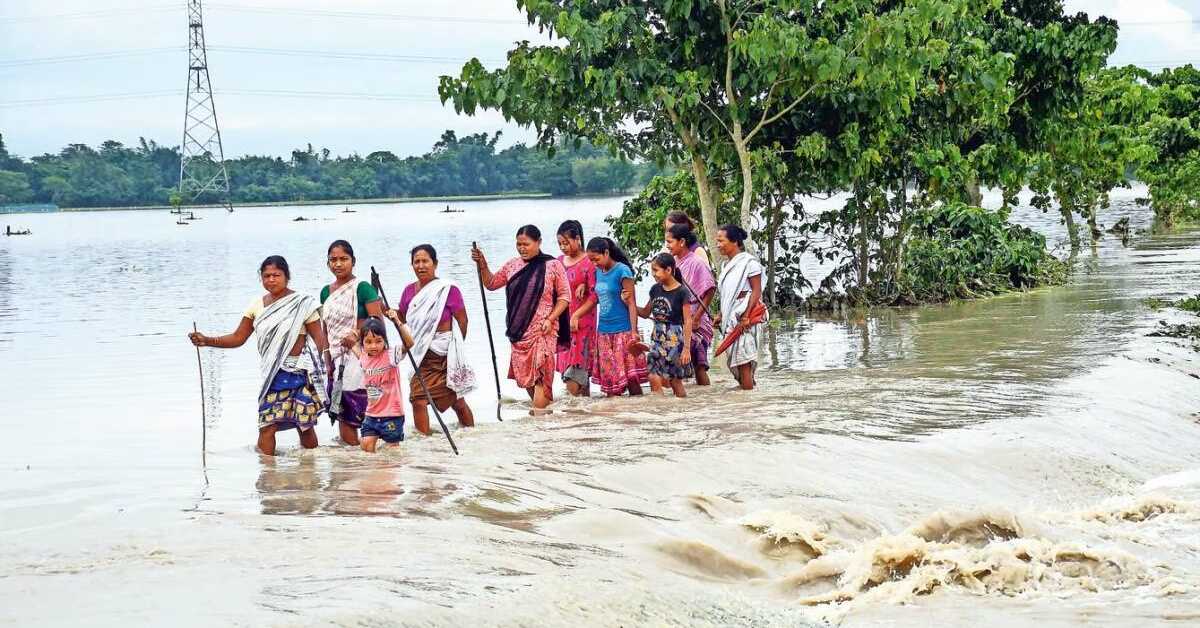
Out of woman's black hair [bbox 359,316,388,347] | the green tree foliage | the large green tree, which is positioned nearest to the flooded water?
woman's black hair [bbox 359,316,388,347]

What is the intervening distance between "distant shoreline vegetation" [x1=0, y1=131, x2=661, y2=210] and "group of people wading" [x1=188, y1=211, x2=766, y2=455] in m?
96.1

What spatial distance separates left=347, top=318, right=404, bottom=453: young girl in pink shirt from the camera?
26.6 ft

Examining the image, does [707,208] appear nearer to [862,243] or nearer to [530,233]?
[862,243]

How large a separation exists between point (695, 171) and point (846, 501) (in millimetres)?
8396

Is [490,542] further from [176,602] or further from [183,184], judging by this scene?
[183,184]

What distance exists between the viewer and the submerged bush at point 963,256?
1819 cm

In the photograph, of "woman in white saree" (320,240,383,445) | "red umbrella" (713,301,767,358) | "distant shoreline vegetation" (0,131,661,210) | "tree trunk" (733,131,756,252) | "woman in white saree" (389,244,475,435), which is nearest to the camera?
"woman in white saree" (320,240,383,445)

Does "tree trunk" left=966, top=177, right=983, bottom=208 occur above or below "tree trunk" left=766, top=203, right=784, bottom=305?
above

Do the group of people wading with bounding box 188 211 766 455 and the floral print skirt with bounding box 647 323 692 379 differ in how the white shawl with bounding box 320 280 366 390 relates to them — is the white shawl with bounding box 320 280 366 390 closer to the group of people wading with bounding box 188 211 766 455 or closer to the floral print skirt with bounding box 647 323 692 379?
the group of people wading with bounding box 188 211 766 455

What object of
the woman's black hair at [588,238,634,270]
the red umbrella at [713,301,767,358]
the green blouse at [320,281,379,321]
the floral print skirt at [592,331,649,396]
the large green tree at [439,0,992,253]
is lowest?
the floral print skirt at [592,331,649,396]

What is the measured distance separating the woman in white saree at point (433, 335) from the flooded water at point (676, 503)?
0.38m

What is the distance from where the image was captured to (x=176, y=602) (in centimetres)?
462

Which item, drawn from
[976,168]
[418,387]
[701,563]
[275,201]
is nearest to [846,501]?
[701,563]

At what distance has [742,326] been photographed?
1015 centimetres
